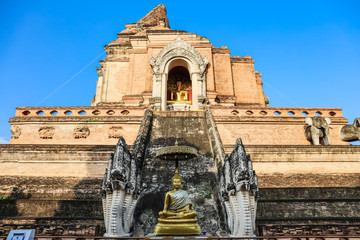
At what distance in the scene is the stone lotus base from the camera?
15.1ft

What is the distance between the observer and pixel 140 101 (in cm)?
1581

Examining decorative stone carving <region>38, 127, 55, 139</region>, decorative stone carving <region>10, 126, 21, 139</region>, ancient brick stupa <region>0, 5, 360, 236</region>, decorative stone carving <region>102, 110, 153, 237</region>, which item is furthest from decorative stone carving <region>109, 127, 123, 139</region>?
decorative stone carving <region>102, 110, 153, 237</region>

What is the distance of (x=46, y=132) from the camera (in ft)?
39.2

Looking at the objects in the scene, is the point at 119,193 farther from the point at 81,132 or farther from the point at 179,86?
the point at 179,86

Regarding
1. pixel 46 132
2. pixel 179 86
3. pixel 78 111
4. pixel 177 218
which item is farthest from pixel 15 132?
pixel 179 86

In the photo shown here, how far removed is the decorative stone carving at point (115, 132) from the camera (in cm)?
1209

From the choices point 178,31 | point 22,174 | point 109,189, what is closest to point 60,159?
point 22,174

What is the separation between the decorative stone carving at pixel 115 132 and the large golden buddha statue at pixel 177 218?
24.9ft

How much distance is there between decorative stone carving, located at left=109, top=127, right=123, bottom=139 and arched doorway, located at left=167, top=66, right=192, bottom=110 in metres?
7.01

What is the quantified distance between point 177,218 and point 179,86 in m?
15.4

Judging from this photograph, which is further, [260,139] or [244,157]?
[260,139]

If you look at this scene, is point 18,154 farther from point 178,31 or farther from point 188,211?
point 178,31

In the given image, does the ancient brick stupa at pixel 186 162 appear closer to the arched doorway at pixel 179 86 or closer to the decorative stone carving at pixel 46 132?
the decorative stone carving at pixel 46 132

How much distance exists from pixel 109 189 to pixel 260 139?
29.2ft
